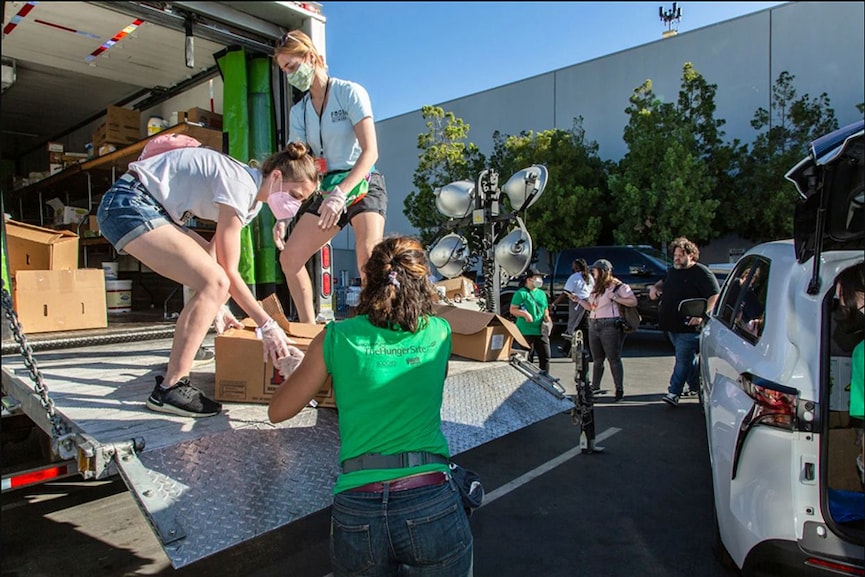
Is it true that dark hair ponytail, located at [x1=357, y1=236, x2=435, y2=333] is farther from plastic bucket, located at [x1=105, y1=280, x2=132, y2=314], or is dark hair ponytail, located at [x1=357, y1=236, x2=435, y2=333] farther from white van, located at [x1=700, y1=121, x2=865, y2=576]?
plastic bucket, located at [x1=105, y1=280, x2=132, y2=314]

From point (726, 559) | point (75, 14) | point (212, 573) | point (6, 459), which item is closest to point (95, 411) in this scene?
point (212, 573)

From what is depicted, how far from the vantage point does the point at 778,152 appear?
51.4ft

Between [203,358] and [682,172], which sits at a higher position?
[682,172]

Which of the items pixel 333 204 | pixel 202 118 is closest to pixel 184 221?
pixel 333 204

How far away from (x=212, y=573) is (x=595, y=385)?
17.2 ft

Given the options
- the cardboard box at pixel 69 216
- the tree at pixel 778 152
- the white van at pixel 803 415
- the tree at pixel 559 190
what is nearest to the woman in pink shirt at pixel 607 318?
the white van at pixel 803 415

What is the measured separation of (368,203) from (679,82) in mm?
17963

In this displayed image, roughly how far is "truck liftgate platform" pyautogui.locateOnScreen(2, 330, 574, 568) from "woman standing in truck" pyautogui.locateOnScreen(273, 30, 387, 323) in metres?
1.03

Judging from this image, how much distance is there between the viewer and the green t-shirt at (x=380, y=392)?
1.89 meters

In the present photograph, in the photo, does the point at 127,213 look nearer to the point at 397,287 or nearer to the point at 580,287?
the point at 397,287

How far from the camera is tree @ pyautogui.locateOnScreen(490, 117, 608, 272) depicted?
1608 centimetres

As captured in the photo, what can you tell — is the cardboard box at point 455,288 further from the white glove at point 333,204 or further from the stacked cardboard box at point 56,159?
the stacked cardboard box at point 56,159

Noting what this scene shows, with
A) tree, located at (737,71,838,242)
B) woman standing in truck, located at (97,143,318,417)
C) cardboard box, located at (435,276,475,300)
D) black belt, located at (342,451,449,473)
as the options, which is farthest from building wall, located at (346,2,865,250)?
black belt, located at (342,451,449,473)

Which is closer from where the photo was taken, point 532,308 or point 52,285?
point 52,285
